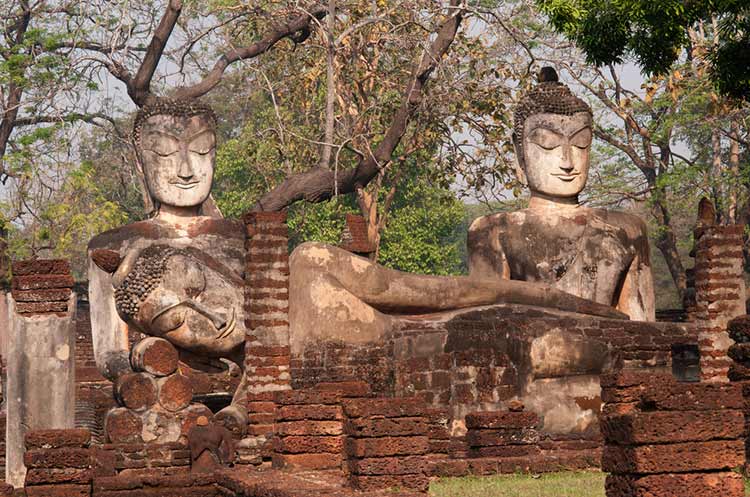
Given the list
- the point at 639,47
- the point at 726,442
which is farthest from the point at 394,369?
the point at 726,442

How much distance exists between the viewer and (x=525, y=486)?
11273 millimetres

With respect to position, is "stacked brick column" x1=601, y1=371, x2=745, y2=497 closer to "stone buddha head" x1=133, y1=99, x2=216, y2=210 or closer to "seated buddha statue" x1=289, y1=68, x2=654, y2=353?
"seated buddha statue" x1=289, y1=68, x2=654, y2=353

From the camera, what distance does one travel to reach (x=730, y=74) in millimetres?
13531

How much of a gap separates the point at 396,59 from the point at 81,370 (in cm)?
760

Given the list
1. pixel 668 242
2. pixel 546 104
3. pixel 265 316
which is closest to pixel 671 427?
pixel 265 316

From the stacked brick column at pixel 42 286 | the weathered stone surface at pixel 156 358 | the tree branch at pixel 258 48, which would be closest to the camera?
the stacked brick column at pixel 42 286

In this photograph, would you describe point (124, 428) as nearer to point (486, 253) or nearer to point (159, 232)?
point (159, 232)

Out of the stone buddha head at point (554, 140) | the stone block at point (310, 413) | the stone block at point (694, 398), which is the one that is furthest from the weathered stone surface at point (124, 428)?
the stone block at point (694, 398)

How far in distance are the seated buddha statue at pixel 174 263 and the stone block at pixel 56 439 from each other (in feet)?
8.17

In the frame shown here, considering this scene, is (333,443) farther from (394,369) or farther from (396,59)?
(396,59)

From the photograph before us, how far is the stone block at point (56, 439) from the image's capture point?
1166 cm

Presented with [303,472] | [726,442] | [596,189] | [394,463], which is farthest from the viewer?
[596,189]

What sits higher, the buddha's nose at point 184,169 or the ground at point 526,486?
the buddha's nose at point 184,169

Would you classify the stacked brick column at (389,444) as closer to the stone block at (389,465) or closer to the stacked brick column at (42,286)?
the stone block at (389,465)
